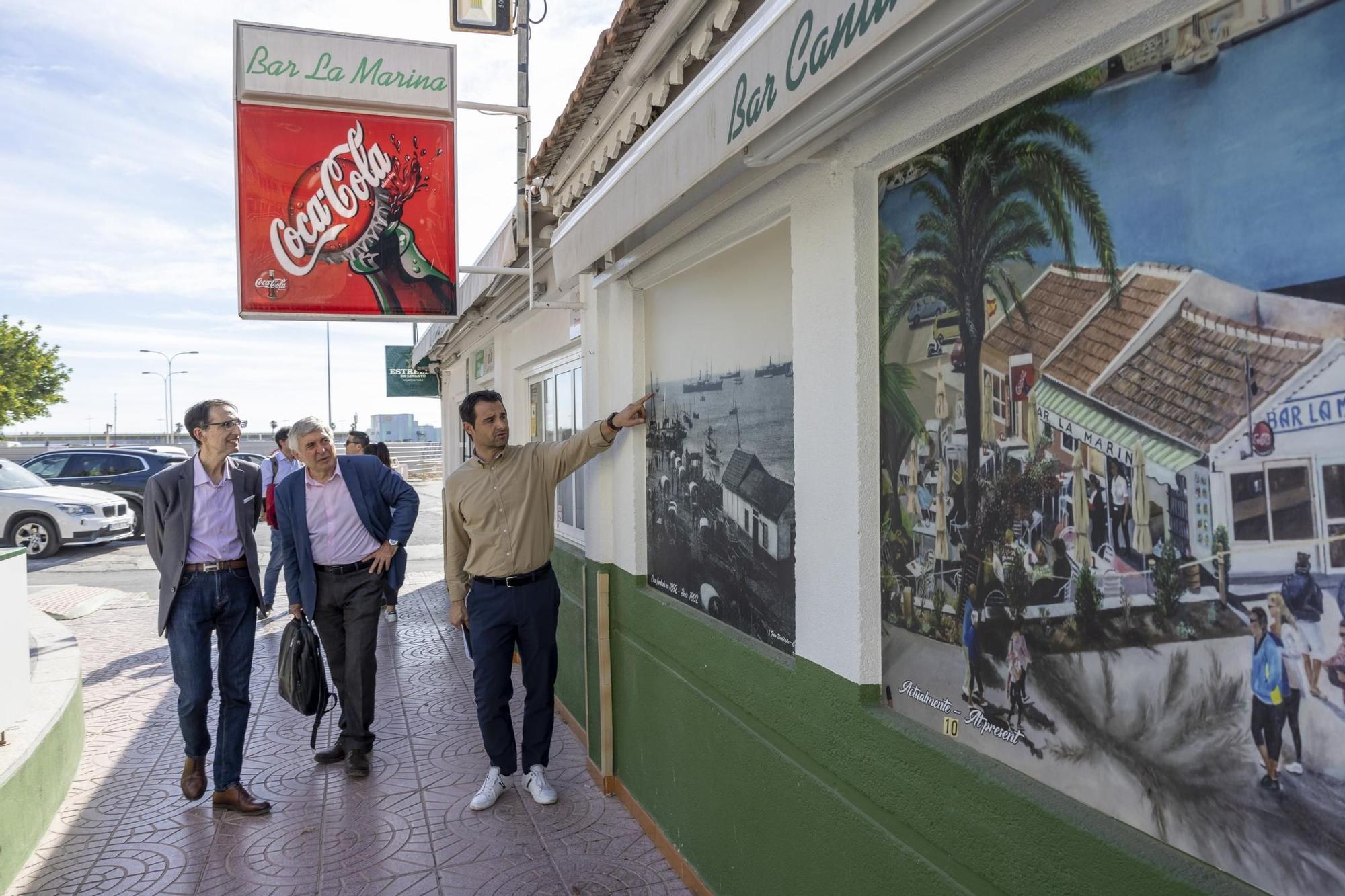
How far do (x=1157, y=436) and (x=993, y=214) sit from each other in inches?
25.6

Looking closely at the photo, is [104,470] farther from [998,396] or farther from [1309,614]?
[1309,614]

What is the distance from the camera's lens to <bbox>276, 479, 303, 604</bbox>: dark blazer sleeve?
15.6ft

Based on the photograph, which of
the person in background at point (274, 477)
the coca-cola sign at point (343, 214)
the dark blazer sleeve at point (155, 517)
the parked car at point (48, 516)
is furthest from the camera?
the parked car at point (48, 516)

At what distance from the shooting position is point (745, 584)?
327cm

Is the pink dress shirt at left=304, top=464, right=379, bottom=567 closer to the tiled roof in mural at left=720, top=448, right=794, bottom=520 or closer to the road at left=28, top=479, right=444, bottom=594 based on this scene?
the tiled roof in mural at left=720, top=448, right=794, bottom=520

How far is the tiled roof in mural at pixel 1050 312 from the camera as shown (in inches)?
67.0

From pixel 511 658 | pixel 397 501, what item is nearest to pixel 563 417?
pixel 397 501

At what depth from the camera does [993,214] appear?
1.94 metres

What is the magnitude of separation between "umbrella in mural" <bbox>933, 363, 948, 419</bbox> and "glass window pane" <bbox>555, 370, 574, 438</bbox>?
3.84 meters

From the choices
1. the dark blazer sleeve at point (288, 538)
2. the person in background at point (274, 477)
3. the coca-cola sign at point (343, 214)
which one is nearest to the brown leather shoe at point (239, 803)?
the dark blazer sleeve at point (288, 538)

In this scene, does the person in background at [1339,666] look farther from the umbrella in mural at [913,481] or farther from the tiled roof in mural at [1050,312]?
the umbrella in mural at [913,481]

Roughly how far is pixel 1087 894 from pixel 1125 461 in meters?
0.81

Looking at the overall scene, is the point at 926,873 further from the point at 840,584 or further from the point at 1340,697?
the point at 1340,697

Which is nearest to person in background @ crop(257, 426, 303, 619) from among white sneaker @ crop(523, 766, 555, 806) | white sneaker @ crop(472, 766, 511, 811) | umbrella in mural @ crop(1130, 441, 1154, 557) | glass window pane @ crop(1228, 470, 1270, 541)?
white sneaker @ crop(472, 766, 511, 811)
